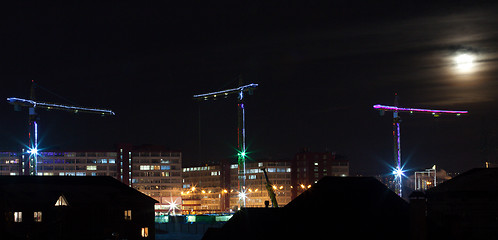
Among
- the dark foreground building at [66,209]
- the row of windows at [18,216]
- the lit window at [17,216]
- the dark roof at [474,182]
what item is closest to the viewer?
the dark roof at [474,182]

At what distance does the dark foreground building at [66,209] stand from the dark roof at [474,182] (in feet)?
139

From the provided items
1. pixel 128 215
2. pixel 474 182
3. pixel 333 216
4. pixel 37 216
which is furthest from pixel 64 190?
pixel 333 216

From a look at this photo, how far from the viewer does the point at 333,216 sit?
131 ft

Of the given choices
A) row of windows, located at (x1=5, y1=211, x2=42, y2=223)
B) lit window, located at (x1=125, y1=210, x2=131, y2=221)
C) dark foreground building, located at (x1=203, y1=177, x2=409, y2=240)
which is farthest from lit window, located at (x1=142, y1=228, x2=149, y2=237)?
dark foreground building, located at (x1=203, y1=177, x2=409, y2=240)

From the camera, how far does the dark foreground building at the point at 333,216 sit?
3894 centimetres

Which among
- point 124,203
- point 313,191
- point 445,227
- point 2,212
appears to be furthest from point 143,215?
point 445,227

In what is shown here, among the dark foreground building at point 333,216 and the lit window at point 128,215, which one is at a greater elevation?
the dark foreground building at point 333,216

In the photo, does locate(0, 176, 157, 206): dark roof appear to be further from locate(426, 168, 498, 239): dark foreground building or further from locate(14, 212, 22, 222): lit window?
A: locate(426, 168, 498, 239): dark foreground building

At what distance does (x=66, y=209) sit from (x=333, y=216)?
49217mm

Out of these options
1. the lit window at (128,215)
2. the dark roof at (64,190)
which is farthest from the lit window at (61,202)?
the lit window at (128,215)

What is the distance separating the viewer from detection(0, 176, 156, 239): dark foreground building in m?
80.9

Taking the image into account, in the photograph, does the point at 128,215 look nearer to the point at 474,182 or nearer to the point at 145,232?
the point at 145,232

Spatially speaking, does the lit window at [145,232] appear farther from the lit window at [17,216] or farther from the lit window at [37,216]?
the lit window at [17,216]

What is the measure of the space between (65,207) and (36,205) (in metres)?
3.19
